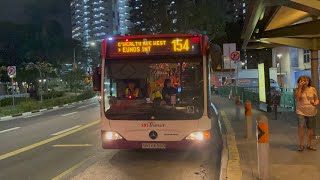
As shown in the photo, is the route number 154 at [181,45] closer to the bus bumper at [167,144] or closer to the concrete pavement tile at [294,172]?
the bus bumper at [167,144]

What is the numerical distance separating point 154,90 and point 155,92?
2.1 inches

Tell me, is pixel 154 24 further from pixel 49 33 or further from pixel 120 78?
pixel 120 78

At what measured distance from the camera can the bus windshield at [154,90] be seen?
9750mm

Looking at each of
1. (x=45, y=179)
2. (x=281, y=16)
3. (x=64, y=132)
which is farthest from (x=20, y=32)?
(x=45, y=179)

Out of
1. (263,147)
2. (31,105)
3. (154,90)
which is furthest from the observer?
(31,105)

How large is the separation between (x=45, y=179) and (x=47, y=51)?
52.1 m

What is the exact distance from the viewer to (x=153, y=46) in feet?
33.1

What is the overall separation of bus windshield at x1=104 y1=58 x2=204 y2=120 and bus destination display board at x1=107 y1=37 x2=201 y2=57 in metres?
0.22

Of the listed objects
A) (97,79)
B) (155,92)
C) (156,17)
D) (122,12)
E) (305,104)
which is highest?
(122,12)

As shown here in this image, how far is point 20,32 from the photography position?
59.1 metres

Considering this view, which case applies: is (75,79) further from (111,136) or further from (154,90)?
(154,90)

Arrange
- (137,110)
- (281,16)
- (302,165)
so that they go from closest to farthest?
(302,165) → (137,110) → (281,16)

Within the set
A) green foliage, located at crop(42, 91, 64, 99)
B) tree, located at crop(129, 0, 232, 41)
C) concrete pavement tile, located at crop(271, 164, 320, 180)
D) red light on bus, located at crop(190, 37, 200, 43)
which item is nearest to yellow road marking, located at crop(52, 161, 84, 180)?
red light on bus, located at crop(190, 37, 200, 43)

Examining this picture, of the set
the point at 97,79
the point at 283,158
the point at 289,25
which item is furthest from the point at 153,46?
the point at 289,25
